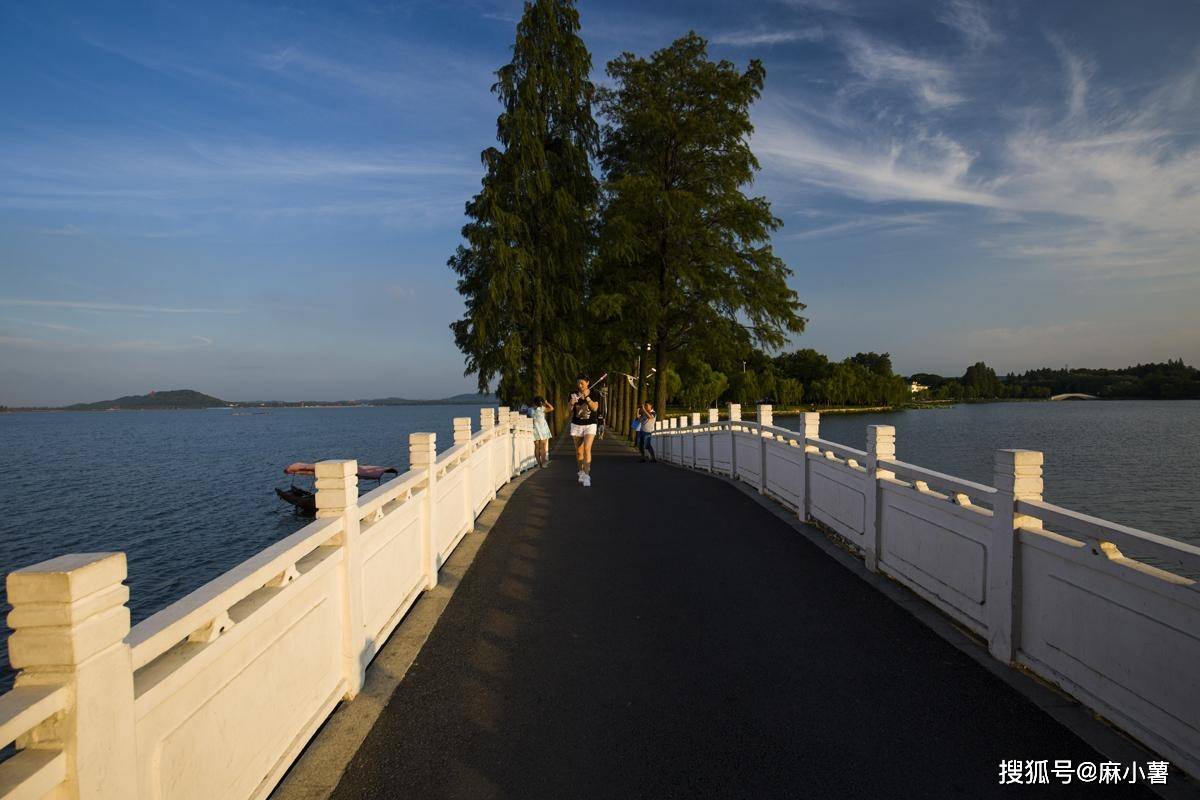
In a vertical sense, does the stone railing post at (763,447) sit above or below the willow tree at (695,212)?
below

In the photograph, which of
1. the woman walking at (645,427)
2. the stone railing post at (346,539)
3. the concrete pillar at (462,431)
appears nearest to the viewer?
the stone railing post at (346,539)

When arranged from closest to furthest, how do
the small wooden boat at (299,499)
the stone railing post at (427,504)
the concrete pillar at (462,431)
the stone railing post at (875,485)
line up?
the stone railing post at (427,504) → the stone railing post at (875,485) → the concrete pillar at (462,431) → the small wooden boat at (299,499)

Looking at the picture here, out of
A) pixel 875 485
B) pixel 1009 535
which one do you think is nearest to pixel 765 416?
pixel 875 485

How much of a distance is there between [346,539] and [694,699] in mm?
2275

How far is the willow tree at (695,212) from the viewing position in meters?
27.1

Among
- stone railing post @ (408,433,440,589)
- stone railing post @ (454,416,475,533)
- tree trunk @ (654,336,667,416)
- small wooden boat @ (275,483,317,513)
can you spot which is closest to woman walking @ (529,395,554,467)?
stone railing post @ (454,416,475,533)

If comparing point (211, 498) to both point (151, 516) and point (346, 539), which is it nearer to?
point (151, 516)

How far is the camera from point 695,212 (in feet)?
89.4

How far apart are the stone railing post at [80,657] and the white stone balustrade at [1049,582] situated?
12.4ft

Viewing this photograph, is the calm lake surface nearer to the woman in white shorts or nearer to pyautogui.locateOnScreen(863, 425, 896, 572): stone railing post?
the woman in white shorts

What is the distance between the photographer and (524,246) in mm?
27641

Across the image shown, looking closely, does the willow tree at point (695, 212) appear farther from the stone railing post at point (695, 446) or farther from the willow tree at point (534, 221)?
the stone railing post at point (695, 446)

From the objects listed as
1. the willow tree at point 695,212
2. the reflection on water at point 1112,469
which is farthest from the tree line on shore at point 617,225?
the reflection on water at point 1112,469

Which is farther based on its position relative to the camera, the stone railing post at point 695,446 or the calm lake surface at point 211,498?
the calm lake surface at point 211,498
